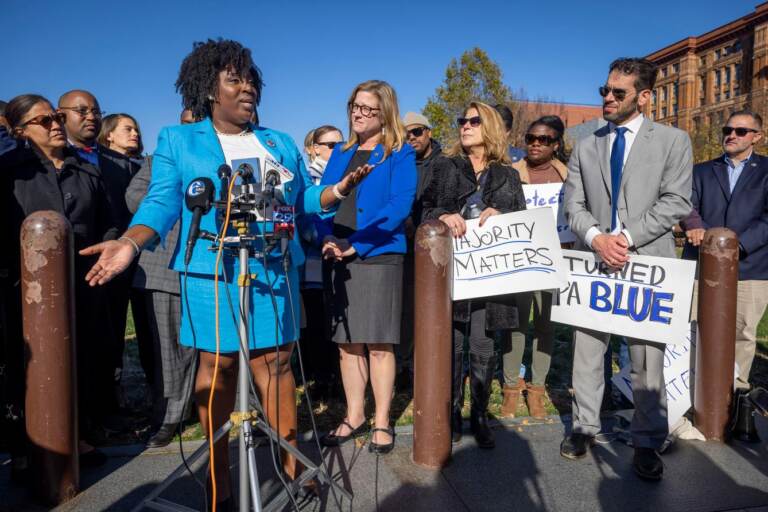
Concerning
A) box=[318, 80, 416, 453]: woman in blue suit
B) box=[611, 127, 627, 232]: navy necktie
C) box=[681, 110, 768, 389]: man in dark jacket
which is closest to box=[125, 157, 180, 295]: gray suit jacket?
box=[318, 80, 416, 453]: woman in blue suit

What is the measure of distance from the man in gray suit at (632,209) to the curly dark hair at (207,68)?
232 centimetres

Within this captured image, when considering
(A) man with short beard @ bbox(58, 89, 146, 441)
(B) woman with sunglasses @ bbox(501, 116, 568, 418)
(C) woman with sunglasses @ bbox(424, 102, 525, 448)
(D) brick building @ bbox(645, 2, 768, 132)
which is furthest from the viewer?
(D) brick building @ bbox(645, 2, 768, 132)

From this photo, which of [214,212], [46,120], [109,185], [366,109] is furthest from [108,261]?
[109,185]

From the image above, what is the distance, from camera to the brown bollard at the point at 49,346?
310 centimetres

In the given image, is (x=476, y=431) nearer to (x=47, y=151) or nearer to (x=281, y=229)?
(x=281, y=229)

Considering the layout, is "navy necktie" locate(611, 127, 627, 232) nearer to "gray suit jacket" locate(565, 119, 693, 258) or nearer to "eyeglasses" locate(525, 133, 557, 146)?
"gray suit jacket" locate(565, 119, 693, 258)

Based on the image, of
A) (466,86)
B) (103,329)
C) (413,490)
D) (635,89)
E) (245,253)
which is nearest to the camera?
(245,253)

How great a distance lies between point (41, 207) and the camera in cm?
387

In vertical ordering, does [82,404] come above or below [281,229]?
below

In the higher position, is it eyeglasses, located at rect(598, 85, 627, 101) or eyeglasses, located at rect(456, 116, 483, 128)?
eyeglasses, located at rect(598, 85, 627, 101)

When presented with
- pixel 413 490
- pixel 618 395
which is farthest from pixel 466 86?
pixel 413 490

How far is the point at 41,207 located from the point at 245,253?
7.16ft

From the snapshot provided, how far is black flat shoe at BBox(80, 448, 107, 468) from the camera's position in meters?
3.74

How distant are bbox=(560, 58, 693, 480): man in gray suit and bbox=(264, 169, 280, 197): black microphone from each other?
224 centimetres
